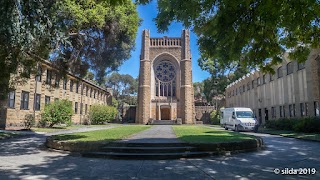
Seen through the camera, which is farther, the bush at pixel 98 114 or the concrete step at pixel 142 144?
the bush at pixel 98 114

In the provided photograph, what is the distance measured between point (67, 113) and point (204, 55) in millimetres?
23390

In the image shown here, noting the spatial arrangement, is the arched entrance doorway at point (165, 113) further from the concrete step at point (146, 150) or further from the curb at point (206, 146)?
the concrete step at point (146, 150)

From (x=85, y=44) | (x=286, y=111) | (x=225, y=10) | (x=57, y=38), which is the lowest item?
(x=286, y=111)

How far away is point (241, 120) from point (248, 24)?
19.2 m

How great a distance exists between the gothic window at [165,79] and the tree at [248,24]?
165ft

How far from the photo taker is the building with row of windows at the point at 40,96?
18.4 meters

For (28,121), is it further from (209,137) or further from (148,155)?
(148,155)

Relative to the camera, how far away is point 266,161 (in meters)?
9.04

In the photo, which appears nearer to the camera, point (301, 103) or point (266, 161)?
point (266, 161)

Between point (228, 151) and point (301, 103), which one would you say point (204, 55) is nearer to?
point (228, 151)

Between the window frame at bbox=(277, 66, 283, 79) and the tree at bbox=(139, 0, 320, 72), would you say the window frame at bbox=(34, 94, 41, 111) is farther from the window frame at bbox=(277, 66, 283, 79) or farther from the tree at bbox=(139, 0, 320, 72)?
the window frame at bbox=(277, 66, 283, 79)

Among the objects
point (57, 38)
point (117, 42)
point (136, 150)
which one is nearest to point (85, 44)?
point (117, 42)

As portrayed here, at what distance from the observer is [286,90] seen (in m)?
29.8

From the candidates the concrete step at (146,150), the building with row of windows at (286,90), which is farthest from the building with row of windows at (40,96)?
the building with row of windows at (286,90)
